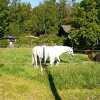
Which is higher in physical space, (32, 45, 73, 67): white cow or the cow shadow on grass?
(32, 45, 73, 67): white cow

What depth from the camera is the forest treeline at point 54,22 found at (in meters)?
32.1

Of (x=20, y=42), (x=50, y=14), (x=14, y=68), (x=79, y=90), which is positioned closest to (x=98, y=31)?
(x=20, y=42)

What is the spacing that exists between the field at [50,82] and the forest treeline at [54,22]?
713 inches

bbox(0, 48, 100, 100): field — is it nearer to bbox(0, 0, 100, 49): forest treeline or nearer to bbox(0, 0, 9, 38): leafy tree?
bbox(0, 0, 100, 49): forest treeline

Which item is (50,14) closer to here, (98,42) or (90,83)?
(98,42)

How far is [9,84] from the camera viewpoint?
→ 1204 cm

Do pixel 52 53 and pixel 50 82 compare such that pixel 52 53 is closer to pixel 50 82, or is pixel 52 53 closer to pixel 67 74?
pixel 67 74

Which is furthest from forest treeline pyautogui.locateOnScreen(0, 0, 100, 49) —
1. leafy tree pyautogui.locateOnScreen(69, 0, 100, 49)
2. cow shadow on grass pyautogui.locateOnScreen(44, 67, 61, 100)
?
cow shadow on grass pyautogui.locateOnScreen(44, 67, 61, 100)

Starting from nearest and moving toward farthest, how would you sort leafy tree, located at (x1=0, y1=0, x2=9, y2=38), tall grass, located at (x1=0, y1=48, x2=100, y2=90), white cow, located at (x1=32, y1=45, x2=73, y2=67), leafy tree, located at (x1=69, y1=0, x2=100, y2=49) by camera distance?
tall grass, located at (x1=0, y1=48, x2=100, y2=90)
white cow, located at (x1=32, y1=45, x2=73, y2=67)
leafy tree, located at (x1=69, y1=0, x2=100, y2=49)
leafy tree, located at (x1=0, y1=0, x2=9, y2=38)

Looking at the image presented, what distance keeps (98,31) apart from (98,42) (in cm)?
107

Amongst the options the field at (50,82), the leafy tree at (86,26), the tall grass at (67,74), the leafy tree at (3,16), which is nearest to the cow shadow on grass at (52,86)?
the field at (50,82)

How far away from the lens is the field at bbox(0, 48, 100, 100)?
10969 millimetres

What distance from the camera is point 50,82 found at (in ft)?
40.6

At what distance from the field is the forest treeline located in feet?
59.4
